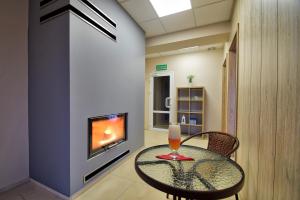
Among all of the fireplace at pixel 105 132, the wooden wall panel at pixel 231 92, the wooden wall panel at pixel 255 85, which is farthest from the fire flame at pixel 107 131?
the wooden wall panel at pixel 231 92

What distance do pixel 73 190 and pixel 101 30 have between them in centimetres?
210

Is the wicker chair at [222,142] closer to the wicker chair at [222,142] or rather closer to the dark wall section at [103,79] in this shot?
the wicker chair at [222,142]

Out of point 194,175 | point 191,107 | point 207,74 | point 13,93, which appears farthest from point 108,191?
point 207,74

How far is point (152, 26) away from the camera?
3.15 meters

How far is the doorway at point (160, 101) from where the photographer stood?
534cm

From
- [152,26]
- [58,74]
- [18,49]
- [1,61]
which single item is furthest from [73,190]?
[152,26]

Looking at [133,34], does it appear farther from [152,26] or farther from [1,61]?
[1,61]

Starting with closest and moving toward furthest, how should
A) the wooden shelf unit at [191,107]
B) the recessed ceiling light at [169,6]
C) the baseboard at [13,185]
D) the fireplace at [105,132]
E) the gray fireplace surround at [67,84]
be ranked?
the gray fireplace surround at [67,84] → the baseboard at [13,185] → the fireplace at [105,132] → the recessed ceiling light at [169,6] → the wooden shelf unit at [191,107]

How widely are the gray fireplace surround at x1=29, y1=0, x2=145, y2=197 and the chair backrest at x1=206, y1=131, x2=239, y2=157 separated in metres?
1.53

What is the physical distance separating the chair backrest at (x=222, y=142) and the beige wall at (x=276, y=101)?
0.29m

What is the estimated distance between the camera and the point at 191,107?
16.4ft

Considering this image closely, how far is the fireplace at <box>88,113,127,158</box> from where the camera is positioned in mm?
1968

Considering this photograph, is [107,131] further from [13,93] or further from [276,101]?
[276,101]

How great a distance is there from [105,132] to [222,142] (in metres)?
1.62
